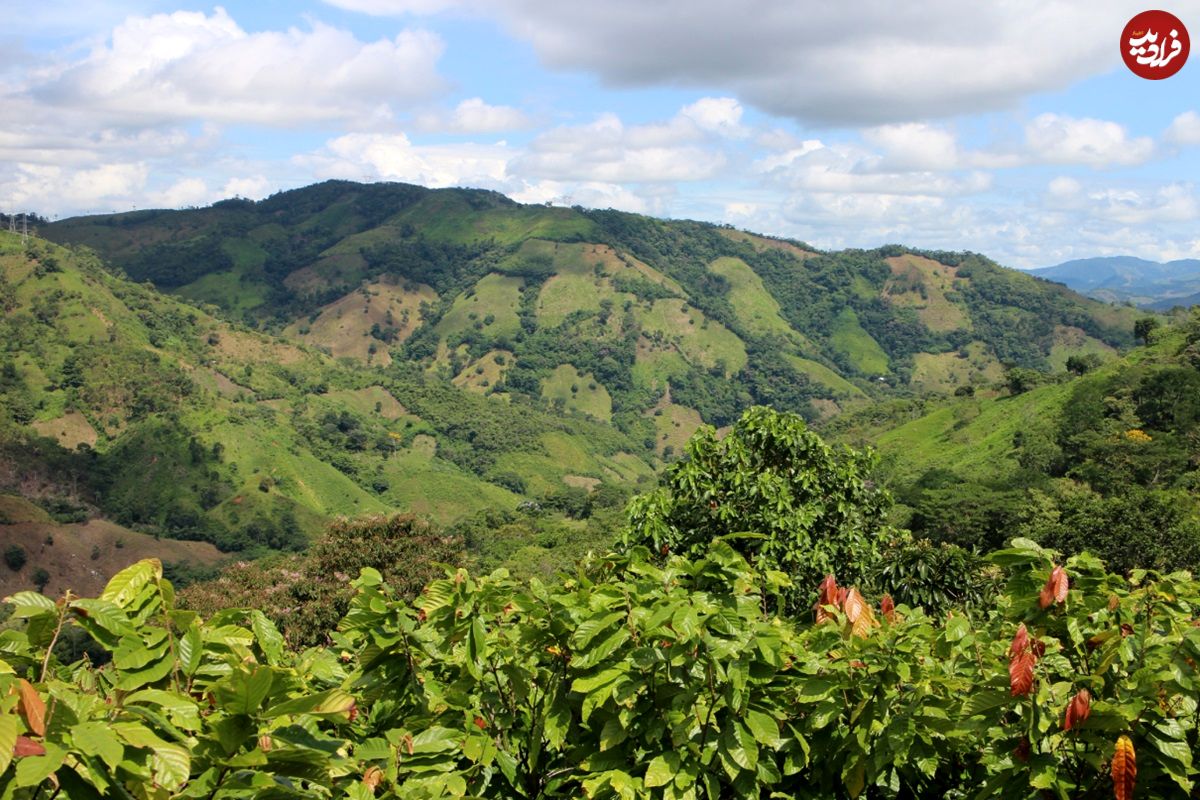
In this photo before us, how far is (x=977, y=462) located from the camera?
7012cm

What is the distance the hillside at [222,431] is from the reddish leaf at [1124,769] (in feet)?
317

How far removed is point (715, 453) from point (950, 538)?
34.1 m

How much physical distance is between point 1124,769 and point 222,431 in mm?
123145

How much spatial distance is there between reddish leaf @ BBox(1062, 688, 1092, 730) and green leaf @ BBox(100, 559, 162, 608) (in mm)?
3652

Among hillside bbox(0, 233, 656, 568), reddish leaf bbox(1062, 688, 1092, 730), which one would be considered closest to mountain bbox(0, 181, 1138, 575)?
hillside bbox(0, 233, 656, 568)

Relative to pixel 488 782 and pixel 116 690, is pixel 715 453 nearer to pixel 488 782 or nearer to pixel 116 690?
pixel 488 782

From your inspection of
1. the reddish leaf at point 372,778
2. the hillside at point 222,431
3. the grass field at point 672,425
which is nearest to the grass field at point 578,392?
the grass field at point 672,425

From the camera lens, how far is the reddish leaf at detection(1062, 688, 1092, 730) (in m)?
3.44

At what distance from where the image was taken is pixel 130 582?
11.1ft

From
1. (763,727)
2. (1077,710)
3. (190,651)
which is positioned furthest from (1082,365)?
(190,651)

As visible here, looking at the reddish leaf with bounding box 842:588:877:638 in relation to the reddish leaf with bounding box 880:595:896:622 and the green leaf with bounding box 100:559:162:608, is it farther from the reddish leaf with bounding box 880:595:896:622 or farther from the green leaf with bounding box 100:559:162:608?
the green leaf with bounding box 100:559:162:608

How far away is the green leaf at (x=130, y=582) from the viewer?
11.0 ft

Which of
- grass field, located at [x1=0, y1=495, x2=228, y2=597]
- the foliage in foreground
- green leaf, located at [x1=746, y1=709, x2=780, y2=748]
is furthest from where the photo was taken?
grass field, located at [x1=0, y1=495, x2=228, y2=597]

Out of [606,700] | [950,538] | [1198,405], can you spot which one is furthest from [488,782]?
[1198,405]
